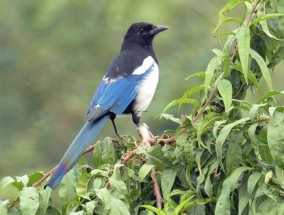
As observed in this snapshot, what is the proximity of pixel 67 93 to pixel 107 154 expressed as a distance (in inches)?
298

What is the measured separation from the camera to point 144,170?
3.45 m

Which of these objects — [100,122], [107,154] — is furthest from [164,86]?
[107,154]

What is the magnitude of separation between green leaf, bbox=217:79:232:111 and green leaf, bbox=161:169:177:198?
274 millimetres

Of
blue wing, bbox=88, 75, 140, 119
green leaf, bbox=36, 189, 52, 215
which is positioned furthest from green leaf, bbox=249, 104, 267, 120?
blue wing, bbox=88, 75, 140, 119

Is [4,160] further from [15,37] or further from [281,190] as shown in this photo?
[281,190]

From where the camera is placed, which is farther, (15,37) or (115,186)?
(15,37)

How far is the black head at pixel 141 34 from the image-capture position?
5820mm

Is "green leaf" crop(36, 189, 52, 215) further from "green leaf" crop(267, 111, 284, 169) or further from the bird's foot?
"green leaf" crop(267, 111, 284, 169)

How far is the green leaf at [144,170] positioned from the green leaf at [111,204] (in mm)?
158

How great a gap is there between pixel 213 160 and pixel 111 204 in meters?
0.36

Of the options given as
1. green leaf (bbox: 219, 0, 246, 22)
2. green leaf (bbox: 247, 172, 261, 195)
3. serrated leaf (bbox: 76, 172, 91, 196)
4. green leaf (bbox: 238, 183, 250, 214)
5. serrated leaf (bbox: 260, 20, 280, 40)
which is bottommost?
Answer: green leaf (bbox: 238, 183, 250, 214)

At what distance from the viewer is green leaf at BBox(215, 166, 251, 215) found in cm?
322

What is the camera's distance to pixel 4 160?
10250mm

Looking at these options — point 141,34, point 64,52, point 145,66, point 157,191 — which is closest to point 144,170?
point 157,191
